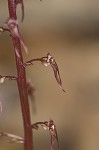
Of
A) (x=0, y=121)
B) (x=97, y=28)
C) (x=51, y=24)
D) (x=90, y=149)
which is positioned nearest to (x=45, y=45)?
(x=51, y=24)

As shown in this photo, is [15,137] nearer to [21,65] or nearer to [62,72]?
[21,65]

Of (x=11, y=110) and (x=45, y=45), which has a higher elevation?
(x=45, y=45)

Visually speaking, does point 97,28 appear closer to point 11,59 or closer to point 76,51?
point 76,51

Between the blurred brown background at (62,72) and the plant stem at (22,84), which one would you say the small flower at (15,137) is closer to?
the plant stem at (22,84)

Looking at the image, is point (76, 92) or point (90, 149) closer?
point (90, 149)

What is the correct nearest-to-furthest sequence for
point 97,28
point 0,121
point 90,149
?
point 90,149 → point 0,121 → point 97,28

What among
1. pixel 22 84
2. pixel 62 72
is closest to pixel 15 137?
pixel 22 84

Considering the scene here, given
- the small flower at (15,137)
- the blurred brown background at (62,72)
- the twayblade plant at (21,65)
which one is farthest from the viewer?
the blurred brown background at (62,72)

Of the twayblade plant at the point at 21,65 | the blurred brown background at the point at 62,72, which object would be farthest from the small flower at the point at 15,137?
the blurred brown background at the point at 62,72
